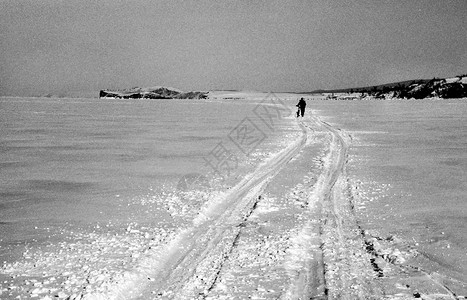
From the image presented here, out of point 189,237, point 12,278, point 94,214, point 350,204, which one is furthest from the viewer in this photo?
point 350,204

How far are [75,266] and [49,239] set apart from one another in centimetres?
113

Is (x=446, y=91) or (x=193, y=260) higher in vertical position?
(x=446, y=91)

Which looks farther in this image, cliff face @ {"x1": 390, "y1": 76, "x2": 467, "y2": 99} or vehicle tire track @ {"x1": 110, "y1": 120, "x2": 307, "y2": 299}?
cliff face @ {"x1": 390, "y1": 76, "x2": 467, "y2": 99}

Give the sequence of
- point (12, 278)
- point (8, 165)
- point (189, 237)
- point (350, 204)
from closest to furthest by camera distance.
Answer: point (12, 278) < point (189, 237) < point (350, 204) < point (8, 165)

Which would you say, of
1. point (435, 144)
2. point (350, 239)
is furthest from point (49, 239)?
point (435, 144)

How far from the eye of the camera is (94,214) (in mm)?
6184

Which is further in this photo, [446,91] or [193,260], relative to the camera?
[446,91]

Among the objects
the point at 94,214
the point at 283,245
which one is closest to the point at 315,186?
the point at 283,245

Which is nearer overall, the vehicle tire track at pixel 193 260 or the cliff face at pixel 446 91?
the vehicle tire track at pixel 193 260

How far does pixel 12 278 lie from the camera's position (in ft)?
12.9

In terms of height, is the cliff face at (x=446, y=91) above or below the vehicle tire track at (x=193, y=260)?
above

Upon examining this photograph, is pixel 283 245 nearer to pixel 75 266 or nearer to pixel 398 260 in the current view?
pixel 398 260

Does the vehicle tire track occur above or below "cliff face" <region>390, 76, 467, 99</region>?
below

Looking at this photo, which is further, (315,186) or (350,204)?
(315,186)
